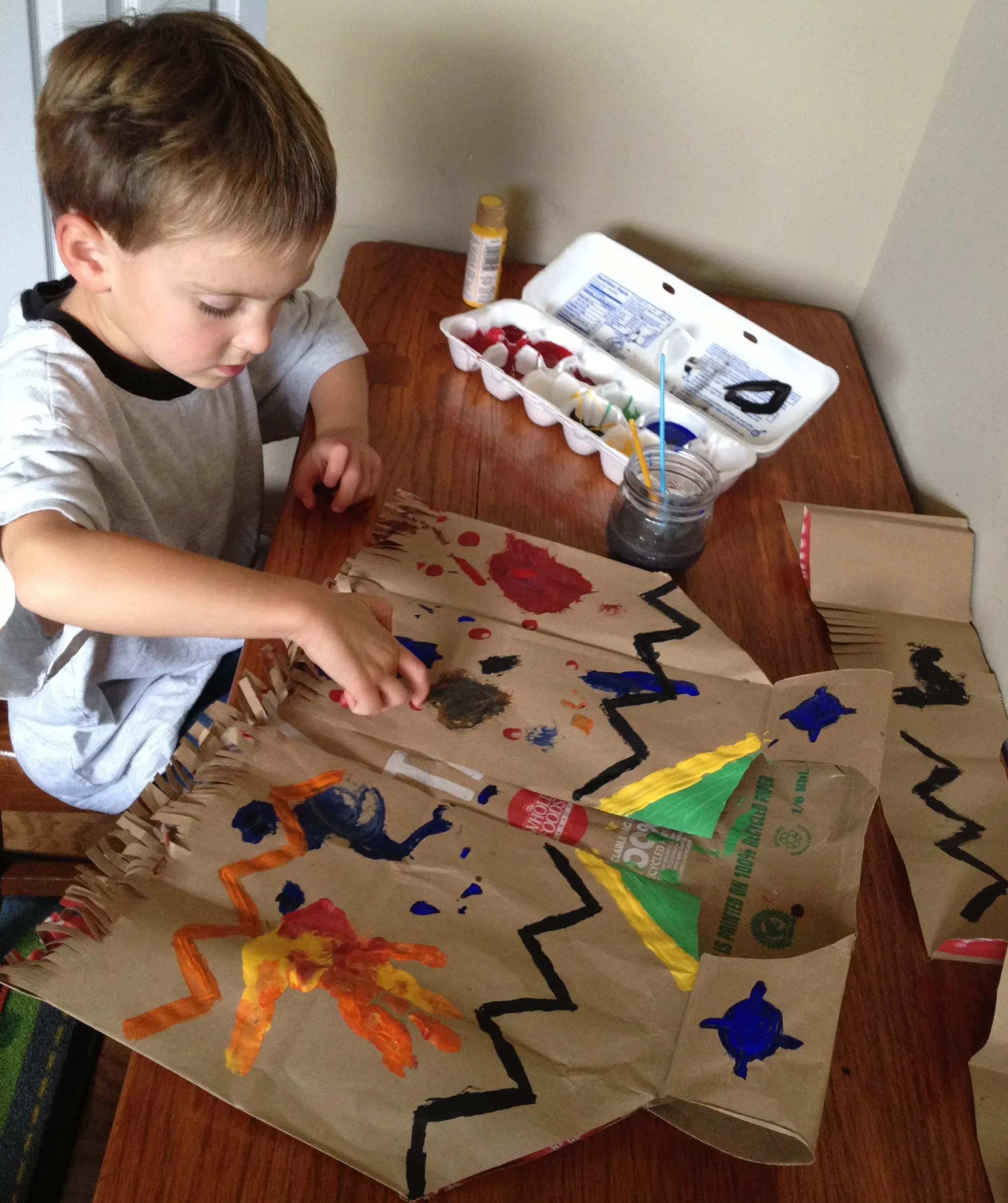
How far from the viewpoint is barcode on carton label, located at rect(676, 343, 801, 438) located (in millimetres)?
954

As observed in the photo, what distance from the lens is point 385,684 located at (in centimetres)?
61

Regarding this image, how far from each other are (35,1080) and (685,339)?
1118 mm

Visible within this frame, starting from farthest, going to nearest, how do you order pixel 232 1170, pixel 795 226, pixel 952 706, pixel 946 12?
pixel 795 226 → pixel 946 12 → pixel 952 706 → pixel 232 1170

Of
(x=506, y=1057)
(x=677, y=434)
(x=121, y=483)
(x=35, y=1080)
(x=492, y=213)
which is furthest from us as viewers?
(x=35, y=1080)

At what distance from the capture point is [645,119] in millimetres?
1092

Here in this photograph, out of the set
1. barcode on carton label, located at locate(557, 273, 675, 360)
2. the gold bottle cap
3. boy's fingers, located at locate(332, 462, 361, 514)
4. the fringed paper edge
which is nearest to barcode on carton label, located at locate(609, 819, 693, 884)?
the fringed paper edge

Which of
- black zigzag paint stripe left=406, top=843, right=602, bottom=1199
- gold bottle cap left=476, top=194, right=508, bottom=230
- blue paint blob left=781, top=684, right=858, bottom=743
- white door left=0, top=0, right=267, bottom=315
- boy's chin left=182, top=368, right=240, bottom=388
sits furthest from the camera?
white door left=0, top=0, right=267, bottom=315

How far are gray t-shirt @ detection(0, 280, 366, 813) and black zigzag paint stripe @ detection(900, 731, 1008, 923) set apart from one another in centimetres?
57

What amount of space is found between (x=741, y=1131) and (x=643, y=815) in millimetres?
179

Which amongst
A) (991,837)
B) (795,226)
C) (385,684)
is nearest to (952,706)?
(991,837)

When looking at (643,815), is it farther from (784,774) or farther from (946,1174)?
(946,1174)

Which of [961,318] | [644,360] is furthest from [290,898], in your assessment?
[961,318]

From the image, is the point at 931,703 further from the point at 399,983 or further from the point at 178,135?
the point at 178,135

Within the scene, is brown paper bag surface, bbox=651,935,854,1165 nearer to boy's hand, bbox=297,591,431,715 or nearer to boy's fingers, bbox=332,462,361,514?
boy's hand, bbox=297,591,431,715
